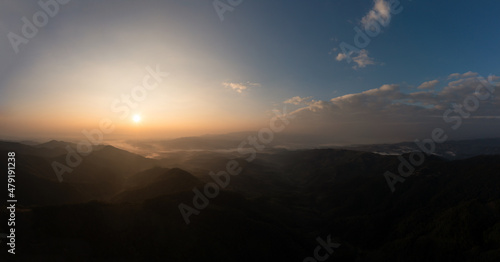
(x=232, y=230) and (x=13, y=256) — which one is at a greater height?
(x=13, y=256)

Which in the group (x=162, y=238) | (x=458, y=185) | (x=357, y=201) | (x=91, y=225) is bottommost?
(x=357, y=201)

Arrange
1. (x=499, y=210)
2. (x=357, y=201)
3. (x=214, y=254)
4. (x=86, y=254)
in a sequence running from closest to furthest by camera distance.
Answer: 1. (x=86, y=254)
2. (x=214, y=254)
3. (x=499, y=210)
4. (x=357, y=201)

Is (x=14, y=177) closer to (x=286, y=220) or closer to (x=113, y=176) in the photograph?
(x=113, y=176)

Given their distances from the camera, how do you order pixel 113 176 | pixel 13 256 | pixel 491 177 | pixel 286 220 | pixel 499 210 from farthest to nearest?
1. pixel 113 176
2. pixel 491 177
3. pixel 286 220
4. pixel 499 210
5. pixel 13 256

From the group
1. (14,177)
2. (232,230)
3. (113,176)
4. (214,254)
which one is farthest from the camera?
(113,176)

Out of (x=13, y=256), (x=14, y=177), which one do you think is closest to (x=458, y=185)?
(x=13, y=256)

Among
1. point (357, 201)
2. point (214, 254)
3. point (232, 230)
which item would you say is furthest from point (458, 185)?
point (214, 254)

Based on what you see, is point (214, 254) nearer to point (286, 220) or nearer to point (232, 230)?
point (232, 230)

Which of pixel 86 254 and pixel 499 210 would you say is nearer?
pixel 86 254

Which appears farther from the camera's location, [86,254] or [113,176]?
[113,176]
